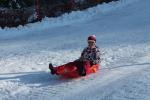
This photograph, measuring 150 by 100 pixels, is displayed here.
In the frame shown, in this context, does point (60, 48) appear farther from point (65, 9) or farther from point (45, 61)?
point (65, 9)

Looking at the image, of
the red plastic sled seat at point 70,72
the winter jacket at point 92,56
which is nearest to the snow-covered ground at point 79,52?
the red plastic sled seat at point 70,72

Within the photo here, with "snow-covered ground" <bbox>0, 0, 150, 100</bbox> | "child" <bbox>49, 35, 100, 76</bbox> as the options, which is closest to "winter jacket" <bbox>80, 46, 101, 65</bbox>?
"child" <bbox>49, 35, 100, 76</bbox>

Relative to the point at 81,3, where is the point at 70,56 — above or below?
below

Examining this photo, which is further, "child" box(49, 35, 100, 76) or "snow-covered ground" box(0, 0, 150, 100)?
"child" box(49, 35, 100, 76)

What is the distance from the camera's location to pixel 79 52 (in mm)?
12078

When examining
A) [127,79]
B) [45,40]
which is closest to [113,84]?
[127,79]

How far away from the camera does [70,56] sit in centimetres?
1162

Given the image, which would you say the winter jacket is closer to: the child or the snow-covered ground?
the child

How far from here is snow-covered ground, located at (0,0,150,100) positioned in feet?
29.1

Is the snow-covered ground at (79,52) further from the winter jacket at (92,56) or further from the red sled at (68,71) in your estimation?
the winter jacket at (92,56)

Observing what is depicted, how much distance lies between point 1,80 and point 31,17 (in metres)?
8.78

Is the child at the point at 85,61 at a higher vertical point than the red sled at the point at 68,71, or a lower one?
higher

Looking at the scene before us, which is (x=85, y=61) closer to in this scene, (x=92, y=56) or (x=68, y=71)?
(x=92, y=56)

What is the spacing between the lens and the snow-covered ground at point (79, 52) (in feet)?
29.1
